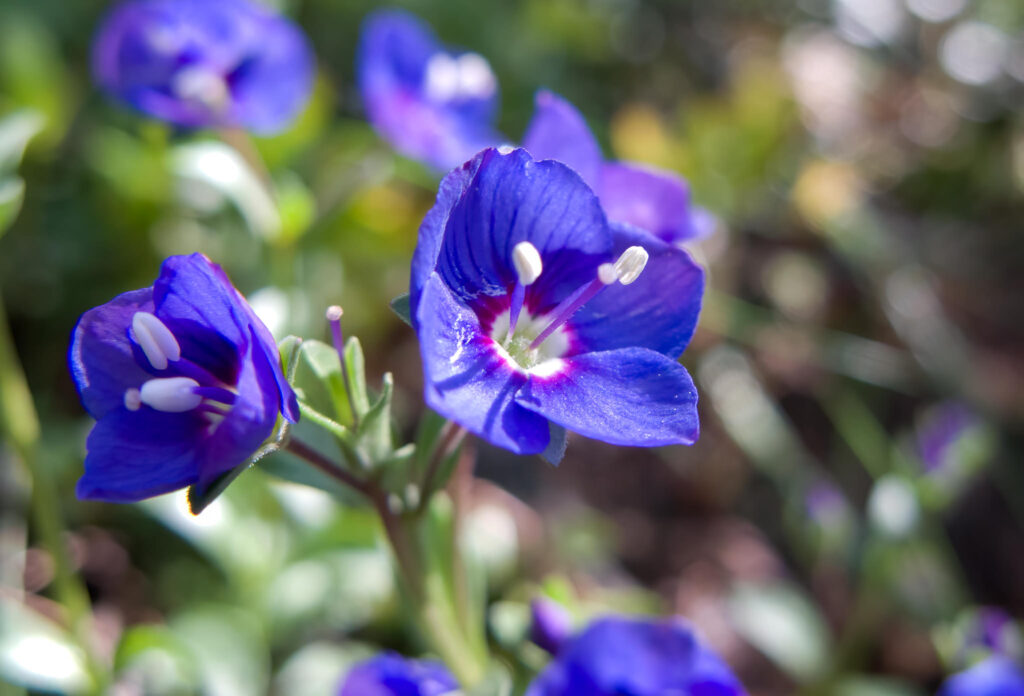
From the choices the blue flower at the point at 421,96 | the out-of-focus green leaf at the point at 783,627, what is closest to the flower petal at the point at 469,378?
the blue flower at the point at 421,96

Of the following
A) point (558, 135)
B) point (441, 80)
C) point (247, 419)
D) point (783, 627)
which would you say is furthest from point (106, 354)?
point (783, 627)

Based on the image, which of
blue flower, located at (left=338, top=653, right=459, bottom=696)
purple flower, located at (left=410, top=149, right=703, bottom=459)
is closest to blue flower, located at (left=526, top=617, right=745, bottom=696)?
blue flower, located at (left=338, top=653, right=459, bottom=696)

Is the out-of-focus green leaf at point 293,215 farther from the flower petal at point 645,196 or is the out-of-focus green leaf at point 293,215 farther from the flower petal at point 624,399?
the flower petal at point 624,399

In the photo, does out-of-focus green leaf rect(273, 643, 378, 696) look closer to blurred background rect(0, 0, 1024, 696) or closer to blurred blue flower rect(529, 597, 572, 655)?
blurred background rect(0, 0, 1024, 696)

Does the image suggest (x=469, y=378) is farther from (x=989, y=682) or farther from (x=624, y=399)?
(x=989, y=682)

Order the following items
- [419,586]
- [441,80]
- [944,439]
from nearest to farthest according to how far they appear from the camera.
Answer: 1. [419,586]
2. [944,439]
3. [441,80]

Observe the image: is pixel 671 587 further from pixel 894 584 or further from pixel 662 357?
pixel 662 357

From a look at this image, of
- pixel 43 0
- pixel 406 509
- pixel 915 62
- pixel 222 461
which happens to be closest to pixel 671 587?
pixel 406 509
